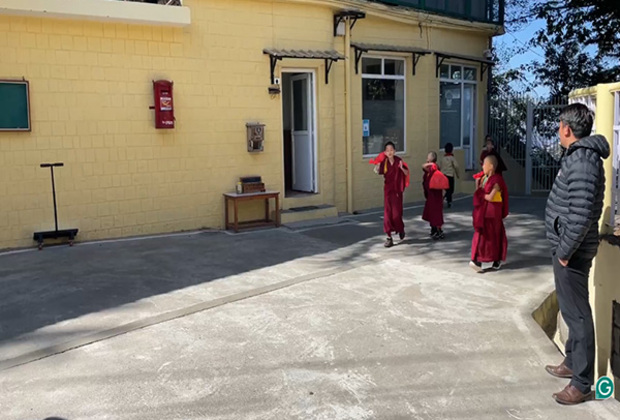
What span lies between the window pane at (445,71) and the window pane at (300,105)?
3855 mm

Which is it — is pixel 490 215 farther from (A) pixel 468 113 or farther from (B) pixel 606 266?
(A) pixel 468 113

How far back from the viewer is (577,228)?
3691mm

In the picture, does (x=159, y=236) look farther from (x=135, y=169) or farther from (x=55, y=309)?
(x=55, y=309)

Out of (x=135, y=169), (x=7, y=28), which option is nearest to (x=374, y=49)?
(x=135, y=169)

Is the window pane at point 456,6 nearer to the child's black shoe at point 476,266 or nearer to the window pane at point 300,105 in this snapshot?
the window pane at point 300,105

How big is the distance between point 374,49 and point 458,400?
342 inches

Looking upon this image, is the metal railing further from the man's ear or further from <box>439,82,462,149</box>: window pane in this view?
the man's ear

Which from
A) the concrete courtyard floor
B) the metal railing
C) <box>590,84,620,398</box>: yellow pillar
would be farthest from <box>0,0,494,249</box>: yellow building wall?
<box>590,84,620,398</box>: yellow pillar

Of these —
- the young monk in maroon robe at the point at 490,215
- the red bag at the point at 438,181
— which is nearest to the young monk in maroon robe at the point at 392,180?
the red bag at the point at 438,181

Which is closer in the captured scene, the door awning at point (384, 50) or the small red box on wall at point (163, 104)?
the small red box on wall at point (163, 104)

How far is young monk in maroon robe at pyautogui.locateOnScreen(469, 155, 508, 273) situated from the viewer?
22.5 feet

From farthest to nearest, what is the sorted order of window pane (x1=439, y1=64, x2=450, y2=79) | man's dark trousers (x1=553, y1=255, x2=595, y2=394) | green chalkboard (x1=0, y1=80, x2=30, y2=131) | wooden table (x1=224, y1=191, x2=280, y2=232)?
window pane (x1=439, y1=64, x2=450, y2=79), wooden table (x1=224, y1=191, x2=280, y2=232), green chalkboard (x1=0, y1=80, x2=30, y2=131), man's dark trousers (x1=553, y1=255, x2=595, y2=394)

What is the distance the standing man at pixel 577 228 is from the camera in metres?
3.72

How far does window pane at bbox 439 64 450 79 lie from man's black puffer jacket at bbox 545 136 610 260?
33.0 ft
